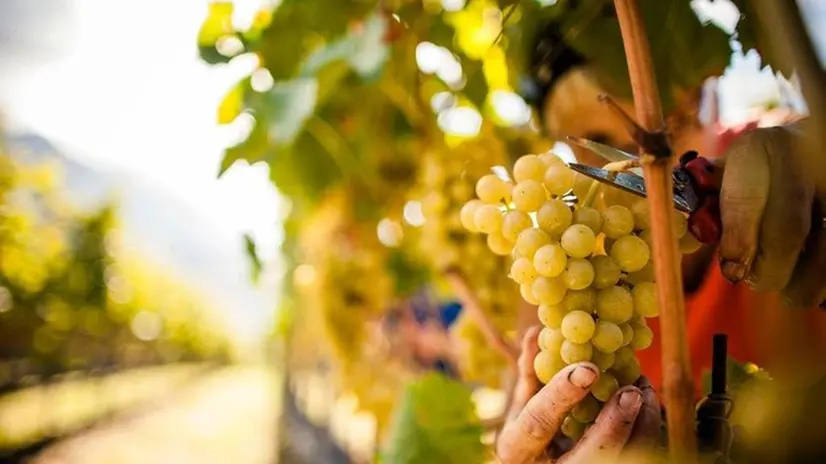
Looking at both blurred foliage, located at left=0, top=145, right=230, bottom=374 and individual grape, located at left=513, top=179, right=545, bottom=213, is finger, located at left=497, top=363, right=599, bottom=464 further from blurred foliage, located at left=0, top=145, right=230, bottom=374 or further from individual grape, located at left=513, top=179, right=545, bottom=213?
blurred foliage, located at left=0, top=145, right=230, bottom=374

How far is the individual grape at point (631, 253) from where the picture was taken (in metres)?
0.29

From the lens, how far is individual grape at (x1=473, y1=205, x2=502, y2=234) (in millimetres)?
334

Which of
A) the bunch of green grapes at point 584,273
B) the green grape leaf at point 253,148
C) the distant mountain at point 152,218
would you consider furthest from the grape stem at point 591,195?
the distant mountain at point 152,218

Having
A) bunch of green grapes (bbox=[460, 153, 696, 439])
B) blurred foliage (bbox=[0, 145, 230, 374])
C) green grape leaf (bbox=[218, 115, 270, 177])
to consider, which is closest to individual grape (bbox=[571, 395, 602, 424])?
bunch of green grapes (bbox=[460, 153, 696, 439])

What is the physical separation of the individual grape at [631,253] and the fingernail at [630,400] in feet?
0.17

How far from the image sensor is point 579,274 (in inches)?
11.4

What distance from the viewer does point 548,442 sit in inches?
12.2

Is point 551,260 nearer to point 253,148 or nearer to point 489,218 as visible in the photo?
point 489,218

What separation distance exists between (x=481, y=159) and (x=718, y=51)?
0.34 meters

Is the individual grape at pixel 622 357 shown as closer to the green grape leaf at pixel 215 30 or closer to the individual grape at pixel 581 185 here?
the individual grape at pixel 581 185

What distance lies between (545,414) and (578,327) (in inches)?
1.5

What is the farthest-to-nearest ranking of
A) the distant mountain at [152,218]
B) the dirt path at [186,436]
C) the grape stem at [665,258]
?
the dirt path at [186,436]
the distant mountain at [152,218]
the grape stem at [665,258]

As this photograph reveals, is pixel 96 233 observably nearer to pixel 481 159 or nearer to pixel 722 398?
pixel 481 159

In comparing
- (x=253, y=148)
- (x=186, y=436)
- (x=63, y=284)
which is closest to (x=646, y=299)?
(x=253, y=148)
